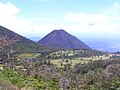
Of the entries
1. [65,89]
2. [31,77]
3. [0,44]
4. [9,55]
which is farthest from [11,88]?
[31,77]

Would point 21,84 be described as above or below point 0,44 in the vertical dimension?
below

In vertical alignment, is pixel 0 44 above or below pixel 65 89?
above

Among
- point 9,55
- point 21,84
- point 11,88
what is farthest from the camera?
point 21,84

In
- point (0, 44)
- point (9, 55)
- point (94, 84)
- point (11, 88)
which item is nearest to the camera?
point (0, 44)

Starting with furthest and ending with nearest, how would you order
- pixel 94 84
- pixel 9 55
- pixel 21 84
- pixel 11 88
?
pixel 94 84, pixel 21 84, pixel 11 88, pixel 9 55

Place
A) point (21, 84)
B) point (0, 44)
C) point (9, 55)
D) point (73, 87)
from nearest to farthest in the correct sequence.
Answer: point (0, 44)
point (9, 55)
point (21, 84)
point (73, 87)

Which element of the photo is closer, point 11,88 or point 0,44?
point 0,44

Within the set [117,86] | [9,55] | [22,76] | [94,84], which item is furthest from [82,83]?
[9,55]

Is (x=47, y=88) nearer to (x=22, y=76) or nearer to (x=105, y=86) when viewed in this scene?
(x=22, y=76)

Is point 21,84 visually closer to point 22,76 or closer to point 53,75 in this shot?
point 22,76
